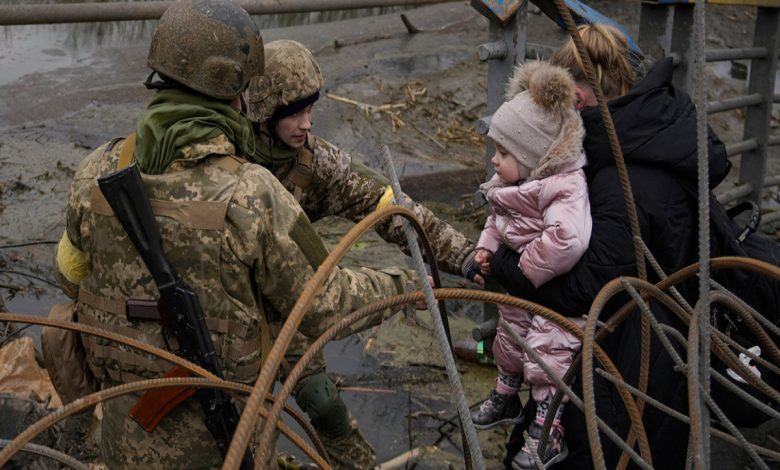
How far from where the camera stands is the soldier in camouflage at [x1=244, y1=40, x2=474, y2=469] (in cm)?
317

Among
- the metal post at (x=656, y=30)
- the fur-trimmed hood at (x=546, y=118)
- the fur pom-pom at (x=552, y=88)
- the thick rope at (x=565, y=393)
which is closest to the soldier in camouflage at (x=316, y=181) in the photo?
the fur-trimmed hood at (x=546, y=118)

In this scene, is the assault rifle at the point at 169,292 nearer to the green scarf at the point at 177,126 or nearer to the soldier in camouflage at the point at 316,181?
the green scarf at the point at 177,126

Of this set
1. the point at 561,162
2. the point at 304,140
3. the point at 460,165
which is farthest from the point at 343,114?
the point at 561,162

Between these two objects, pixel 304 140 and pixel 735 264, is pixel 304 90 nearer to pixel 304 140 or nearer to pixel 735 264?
pixel 304 140

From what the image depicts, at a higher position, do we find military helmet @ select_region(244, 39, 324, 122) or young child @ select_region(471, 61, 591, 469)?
military helmet @ select_region(244, 39, 324, 122)

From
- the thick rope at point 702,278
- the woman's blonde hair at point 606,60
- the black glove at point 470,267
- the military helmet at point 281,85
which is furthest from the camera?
the black glove at point 470,267

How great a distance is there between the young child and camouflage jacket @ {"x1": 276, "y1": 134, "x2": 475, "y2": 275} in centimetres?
25

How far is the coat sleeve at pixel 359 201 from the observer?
3383 mm

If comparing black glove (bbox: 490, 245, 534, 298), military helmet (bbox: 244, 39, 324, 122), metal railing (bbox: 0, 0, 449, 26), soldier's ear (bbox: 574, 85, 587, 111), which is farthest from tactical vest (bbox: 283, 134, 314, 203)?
metal railing (bbox: 0, 0, 449, 26)

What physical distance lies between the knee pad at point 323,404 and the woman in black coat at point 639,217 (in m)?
0.79

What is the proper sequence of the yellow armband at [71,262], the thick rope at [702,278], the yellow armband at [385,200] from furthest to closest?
the yellow armband at [385,200] → the yellow armband at [71,262] → the thick rope at [702,278]

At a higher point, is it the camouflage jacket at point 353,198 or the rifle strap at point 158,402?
the camouflage jacket at point 353,198

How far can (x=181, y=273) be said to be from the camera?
95.3 inches

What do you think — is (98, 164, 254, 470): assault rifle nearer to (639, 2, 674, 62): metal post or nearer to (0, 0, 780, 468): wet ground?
(0, 0, 780, 468): wet ground
